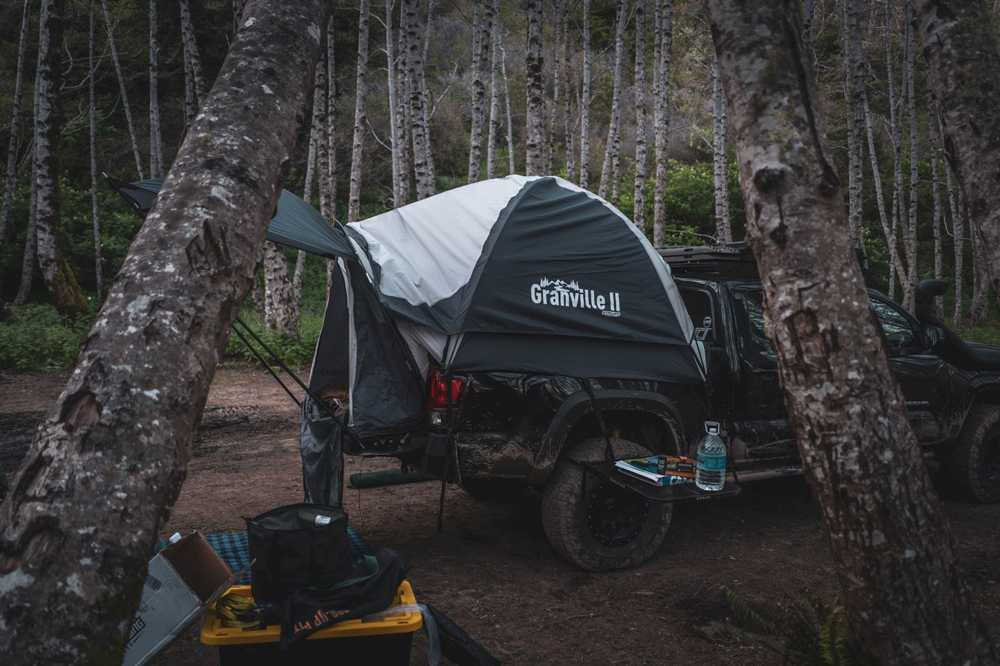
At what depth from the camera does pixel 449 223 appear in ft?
17.9

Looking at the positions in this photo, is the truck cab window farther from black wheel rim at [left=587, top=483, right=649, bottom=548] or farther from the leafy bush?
the leafy bush

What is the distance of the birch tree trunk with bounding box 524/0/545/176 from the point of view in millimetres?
11836

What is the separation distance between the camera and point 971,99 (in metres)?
3.62

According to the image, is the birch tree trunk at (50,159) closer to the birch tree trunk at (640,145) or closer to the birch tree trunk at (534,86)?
the birch tree trunk at (534,86)

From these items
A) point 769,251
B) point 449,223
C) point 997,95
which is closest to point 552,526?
point 449,223

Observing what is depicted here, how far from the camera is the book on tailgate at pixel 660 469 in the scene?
4852mm

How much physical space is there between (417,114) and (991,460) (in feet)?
36.0

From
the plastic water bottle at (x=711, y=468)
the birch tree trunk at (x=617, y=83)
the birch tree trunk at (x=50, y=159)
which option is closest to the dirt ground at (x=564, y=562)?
the plastic water bottle at (x=711, y=468)

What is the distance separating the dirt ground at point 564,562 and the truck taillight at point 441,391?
1146mm

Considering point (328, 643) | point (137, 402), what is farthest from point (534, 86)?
point (137, 402)

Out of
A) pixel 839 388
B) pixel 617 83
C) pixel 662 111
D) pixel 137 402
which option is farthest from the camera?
pixel 617 83

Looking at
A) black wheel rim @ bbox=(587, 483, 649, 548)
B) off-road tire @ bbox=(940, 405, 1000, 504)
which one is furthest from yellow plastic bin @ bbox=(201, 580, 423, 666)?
off-road tire @ bbox=(940, 405, 1000, 504)

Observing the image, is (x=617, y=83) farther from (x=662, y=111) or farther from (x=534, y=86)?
(x=534, y=86)

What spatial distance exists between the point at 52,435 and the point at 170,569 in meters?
1.53
